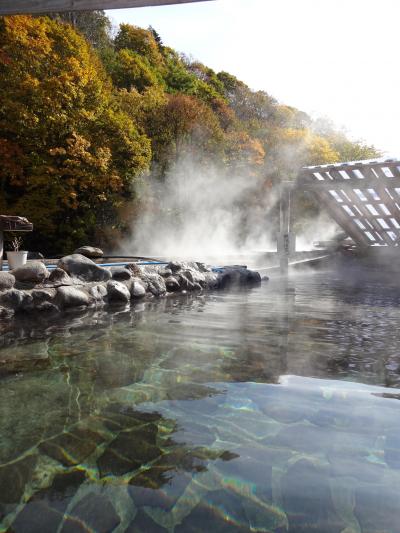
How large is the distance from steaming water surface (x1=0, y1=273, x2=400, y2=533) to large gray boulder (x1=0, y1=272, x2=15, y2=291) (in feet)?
5.84

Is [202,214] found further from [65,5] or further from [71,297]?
[65,5]

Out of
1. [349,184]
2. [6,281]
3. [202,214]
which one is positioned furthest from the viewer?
[202,214]

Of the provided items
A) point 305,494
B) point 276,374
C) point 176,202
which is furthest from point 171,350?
point 176,202

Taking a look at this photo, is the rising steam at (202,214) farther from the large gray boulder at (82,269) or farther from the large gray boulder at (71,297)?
the large gray boulder at (71,297)

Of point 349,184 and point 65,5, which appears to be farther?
point 349,184

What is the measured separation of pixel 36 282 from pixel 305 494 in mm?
5856

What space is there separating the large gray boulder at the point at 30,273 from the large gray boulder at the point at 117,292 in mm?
1274

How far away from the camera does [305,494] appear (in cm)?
191

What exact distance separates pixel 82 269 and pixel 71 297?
0.91 m

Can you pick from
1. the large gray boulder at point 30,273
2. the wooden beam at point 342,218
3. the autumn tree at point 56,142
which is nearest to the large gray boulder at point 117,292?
the large gray boulder at point 30,273

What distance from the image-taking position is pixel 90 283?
25.3ft

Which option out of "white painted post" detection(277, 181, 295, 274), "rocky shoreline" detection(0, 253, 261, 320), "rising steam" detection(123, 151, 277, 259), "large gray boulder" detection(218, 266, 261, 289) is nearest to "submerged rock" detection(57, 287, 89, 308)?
"rocky shoreline" detection(0, 253, 261, 320)

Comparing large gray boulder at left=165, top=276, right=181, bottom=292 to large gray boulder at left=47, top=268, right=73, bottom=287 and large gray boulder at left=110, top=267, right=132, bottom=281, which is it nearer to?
large gray boulder at left=110, top=267, right=132, bottom=281

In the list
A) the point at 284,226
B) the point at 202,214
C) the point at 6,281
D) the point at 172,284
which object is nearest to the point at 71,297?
the point at 6,281
